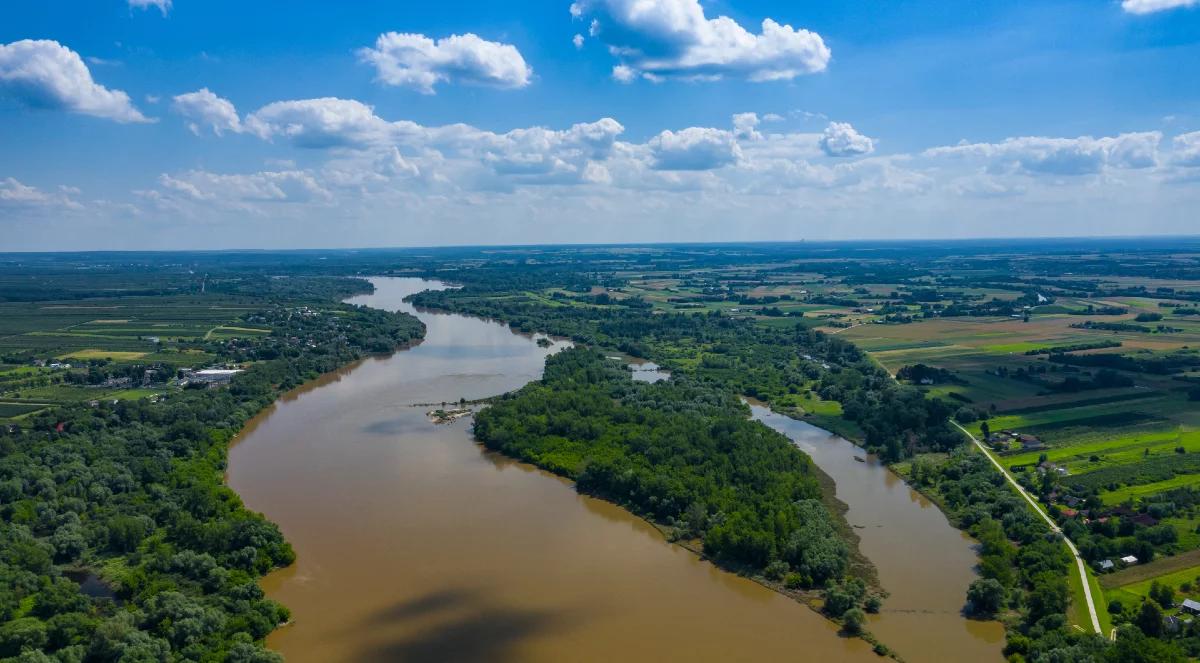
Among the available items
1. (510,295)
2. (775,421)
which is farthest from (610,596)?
(510,295)

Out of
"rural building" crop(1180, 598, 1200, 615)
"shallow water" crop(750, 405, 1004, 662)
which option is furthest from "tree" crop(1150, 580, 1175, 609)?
"shallow water" crop(750, 405, 1004, 662)

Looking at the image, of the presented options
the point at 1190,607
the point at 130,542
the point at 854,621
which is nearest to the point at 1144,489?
the point at 1190,607

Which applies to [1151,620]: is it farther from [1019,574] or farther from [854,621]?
[854,621]

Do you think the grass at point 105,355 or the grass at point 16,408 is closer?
the grass at point 16,408

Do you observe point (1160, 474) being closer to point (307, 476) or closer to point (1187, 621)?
point (1187, 621)

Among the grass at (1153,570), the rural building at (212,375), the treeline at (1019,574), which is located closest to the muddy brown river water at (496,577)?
the treeline at (1019,574)

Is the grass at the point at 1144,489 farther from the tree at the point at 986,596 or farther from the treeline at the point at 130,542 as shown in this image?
the treeline at the point at 130,542
